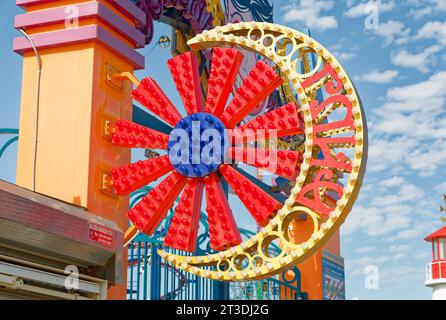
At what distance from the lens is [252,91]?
9.48m

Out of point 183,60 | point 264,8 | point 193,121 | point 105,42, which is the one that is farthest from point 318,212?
point 264,8

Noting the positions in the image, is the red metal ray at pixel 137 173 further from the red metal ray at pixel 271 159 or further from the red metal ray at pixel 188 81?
the red metal ray at pixel 271 159

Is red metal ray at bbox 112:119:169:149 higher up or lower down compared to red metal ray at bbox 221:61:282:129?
lower down

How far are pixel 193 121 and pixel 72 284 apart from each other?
3.05m

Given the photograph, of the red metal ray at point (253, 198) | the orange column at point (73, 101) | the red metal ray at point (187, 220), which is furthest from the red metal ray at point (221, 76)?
the orange column at point (73, 101)

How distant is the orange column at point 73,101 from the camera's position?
950 cm

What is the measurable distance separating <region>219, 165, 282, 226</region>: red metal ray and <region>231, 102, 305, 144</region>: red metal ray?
52 cm

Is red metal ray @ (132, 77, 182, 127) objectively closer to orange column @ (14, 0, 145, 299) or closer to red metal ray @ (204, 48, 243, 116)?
orange column @ (14, 0, 145, 299)

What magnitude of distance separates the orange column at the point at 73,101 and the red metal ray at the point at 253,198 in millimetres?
1619

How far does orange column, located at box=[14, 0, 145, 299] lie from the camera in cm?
950

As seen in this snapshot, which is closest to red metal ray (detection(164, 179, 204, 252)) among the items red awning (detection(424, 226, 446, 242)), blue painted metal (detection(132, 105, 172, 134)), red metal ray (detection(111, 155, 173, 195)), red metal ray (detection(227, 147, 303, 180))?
red metal ray (detection(111, 155, 173, 195))

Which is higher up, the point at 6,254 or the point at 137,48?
the point at 137,48
